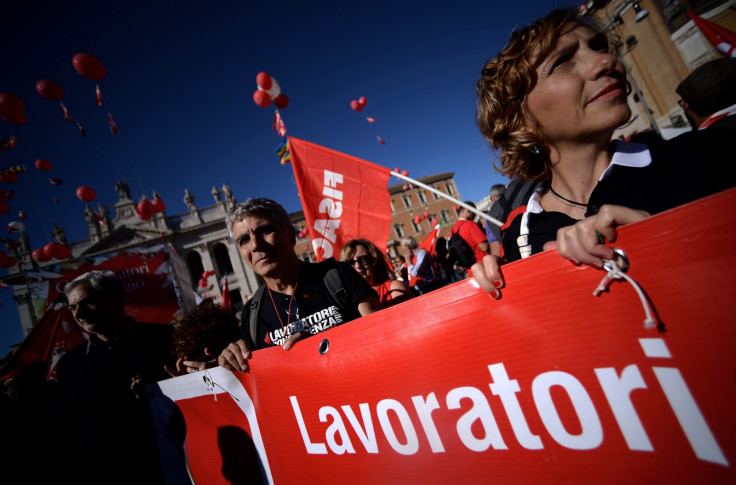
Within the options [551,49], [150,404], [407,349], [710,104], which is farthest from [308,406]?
[710,104]

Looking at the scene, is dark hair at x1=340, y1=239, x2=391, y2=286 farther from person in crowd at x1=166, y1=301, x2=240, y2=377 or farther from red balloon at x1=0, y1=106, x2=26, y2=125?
red balloon at x1=0, y1=106, x2=26, y2=125

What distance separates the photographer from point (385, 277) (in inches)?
144

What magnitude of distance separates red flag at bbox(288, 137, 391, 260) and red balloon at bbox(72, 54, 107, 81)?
5396 millimetres

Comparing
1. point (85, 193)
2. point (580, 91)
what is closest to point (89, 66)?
point (85, 193)

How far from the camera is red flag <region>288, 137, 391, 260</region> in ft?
12.7

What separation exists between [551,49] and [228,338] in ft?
8.50

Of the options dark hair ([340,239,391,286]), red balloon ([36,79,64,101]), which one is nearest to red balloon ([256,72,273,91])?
red balloon ([36,79,64,101])

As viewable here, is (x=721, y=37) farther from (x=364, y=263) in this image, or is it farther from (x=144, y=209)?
(x=144, y=209)

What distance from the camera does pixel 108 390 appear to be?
6.77 feet

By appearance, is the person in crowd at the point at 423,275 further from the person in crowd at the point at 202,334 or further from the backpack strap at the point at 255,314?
the backpack strap at the point at 255,314

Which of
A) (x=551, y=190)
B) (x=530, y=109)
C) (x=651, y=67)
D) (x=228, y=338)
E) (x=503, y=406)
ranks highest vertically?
(x=651, y=67)

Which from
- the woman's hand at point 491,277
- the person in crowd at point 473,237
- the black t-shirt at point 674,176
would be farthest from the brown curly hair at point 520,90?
the person in crowd at point 473,237

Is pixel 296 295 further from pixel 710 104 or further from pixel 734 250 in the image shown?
pixel 710 104

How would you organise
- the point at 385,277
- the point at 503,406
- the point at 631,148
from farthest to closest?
the point at 385,277 → the point at 631,148 → the point at 503,406
